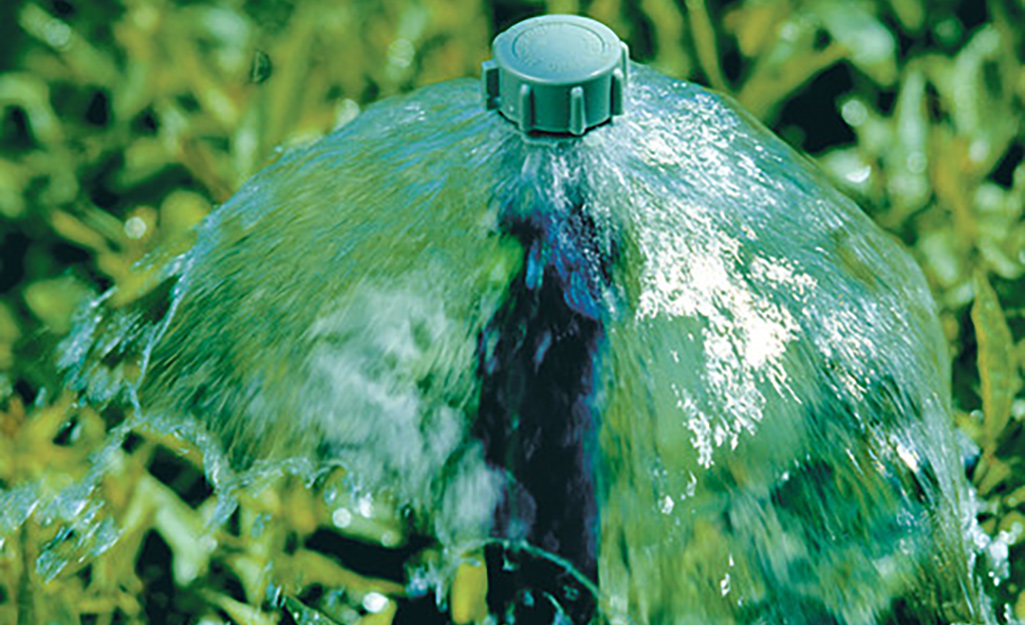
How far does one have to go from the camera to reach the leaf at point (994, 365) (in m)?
1.95

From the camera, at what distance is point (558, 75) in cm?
122

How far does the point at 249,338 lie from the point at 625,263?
1.50ft

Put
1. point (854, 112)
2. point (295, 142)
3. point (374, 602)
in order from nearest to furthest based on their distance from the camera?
point (374, 602) < point (295, 142) < point (854, 112)

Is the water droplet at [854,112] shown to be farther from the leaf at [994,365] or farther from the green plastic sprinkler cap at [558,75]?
the green plastic sprinkler cap at [558,75]

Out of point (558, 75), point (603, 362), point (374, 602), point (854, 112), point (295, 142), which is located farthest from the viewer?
point (854, 112)

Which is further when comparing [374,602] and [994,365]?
[994,365]

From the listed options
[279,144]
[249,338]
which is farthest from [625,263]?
[279,144]

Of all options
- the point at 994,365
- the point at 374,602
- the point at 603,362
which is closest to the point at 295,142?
the point at 374,602

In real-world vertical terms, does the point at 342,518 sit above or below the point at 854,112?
below

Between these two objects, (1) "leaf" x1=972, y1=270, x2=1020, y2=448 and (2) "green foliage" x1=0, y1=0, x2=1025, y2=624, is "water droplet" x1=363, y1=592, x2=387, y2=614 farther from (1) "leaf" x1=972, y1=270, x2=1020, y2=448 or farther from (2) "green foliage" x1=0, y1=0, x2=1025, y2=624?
(1) "leaf" x1=972, y1=270, x2=1020, y2=448

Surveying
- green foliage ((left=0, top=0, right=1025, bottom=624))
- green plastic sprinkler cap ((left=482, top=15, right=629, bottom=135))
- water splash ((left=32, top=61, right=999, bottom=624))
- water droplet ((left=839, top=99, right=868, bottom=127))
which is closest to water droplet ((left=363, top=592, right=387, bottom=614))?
green foliage ((left=0, top=0, right=1025, bottom=624))

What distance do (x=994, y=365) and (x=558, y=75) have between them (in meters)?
1.09

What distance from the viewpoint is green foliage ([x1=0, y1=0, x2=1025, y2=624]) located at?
1.90 meters

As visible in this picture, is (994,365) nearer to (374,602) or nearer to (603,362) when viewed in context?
(603,362)
